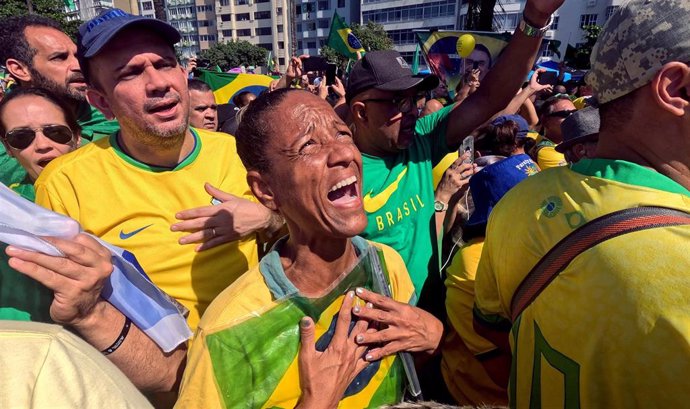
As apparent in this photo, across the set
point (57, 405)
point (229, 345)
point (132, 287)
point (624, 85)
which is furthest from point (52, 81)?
point (624, 85)

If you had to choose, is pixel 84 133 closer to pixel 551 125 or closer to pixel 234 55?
pixel 551 125

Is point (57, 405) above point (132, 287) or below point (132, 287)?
above

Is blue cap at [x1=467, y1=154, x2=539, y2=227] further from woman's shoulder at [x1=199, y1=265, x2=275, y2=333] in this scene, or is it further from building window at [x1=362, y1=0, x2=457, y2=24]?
building window at [x1=362, y1=0, x2=457, y2=24]

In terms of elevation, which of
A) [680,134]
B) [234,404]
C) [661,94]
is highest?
[661,94]

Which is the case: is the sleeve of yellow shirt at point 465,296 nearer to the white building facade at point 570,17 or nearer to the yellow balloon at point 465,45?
the yellow balloon at point 465,45

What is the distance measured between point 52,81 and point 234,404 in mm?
2928

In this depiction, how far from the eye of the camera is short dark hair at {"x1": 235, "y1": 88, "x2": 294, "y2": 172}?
157 cm

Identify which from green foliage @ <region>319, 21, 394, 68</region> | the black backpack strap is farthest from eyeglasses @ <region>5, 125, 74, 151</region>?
green foliage @ <region>319, 21, 394, 68</region>

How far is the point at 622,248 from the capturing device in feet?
3.36

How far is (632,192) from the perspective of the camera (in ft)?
3.56

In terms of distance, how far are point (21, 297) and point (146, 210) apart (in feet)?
2.47

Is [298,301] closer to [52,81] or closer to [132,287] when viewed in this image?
[132,287]

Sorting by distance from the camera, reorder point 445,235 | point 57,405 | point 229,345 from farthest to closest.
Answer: point 445,235, point 229,345, point 57,405

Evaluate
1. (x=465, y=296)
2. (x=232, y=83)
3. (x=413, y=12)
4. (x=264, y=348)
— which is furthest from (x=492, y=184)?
(x=413, y=12)
